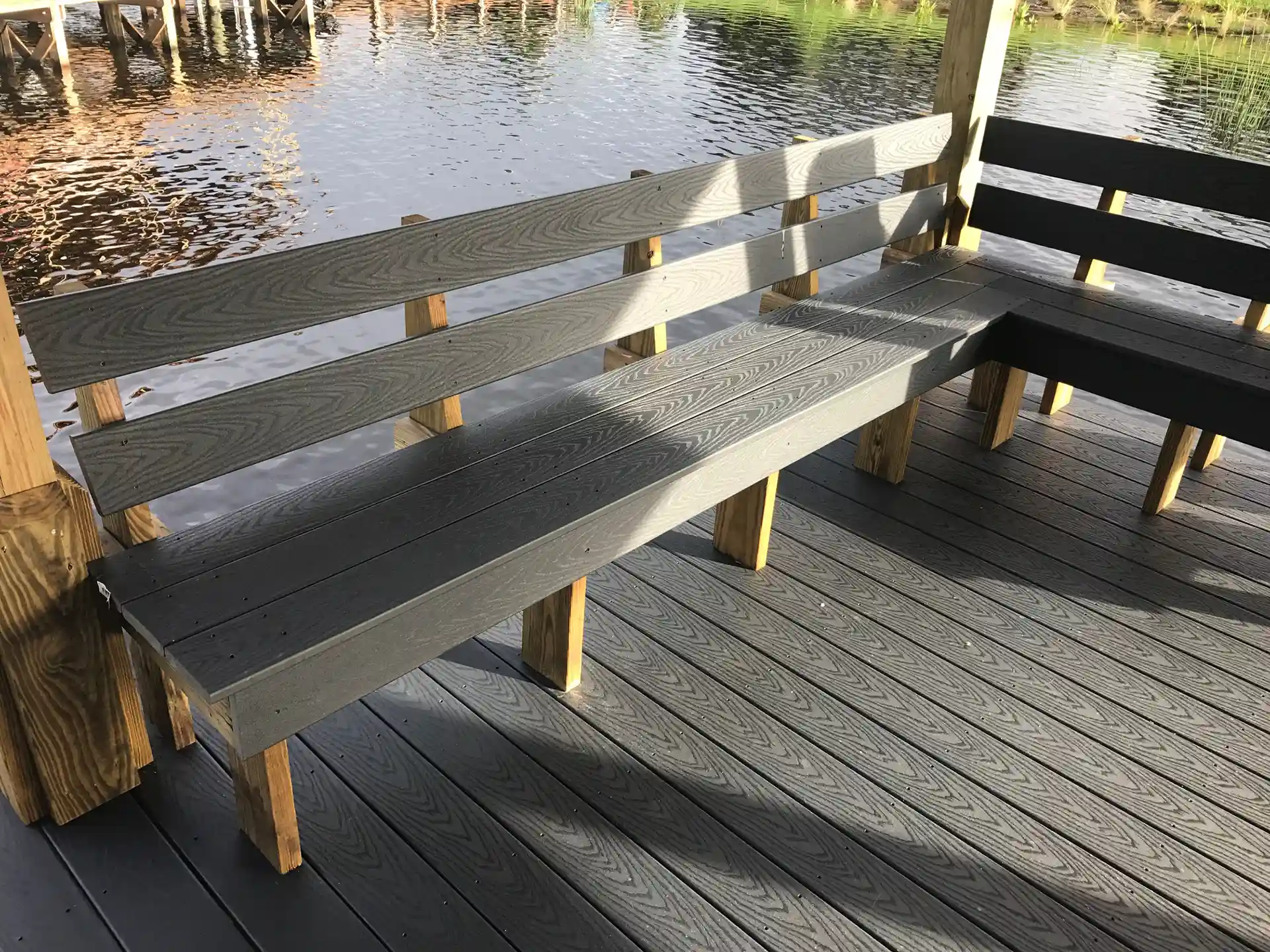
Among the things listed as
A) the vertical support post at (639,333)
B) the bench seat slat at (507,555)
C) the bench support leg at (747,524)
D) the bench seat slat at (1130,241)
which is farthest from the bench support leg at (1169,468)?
the vertical support post at (639,333)

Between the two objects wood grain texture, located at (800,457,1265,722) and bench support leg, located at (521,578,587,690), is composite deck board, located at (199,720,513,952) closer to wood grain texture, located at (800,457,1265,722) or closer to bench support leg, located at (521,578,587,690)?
bench support leg, located at (521,578,587,690)

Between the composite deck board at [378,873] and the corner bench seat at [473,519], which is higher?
the corner bench seat at [473,519]

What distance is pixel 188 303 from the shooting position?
1.72 meters

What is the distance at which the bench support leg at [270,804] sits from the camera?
5.66 ft

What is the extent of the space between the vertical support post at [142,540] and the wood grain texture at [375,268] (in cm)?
10

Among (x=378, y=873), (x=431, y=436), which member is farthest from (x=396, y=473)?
(x=378, y=873)

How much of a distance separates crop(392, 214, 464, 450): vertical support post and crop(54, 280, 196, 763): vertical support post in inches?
22.5

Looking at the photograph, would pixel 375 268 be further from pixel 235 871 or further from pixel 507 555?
pixel 235 871

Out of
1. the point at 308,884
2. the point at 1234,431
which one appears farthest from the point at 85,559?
the point at 1234,431

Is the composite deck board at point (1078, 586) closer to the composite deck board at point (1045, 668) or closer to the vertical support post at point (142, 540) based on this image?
the composite deck board at point (1045, 668)

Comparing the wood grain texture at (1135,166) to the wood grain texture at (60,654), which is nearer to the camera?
the wood grain texture at (60,654)

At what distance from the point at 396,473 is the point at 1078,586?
72.1 inches

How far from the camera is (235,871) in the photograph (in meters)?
1.81

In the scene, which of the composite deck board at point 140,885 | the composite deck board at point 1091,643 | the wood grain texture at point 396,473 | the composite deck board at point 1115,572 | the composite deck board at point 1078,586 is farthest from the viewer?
the composite deck board at point 1115,572
